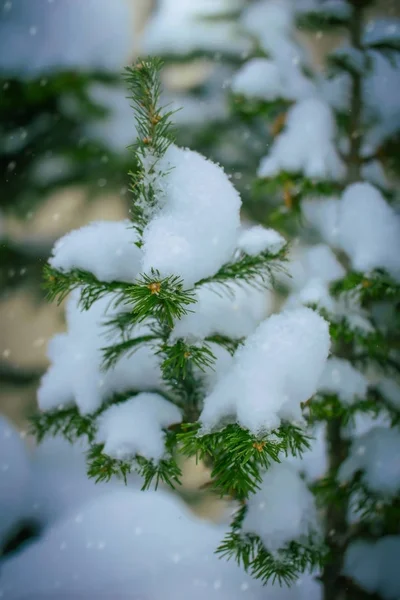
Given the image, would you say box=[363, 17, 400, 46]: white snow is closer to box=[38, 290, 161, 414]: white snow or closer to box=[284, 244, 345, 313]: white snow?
box=[284, 244, 345, 313]: white snow

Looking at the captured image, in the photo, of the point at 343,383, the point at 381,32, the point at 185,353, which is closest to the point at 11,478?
the point at 343,383

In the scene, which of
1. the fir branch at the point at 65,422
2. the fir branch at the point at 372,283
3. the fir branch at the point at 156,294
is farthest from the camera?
the fir branch at the point at 372,283

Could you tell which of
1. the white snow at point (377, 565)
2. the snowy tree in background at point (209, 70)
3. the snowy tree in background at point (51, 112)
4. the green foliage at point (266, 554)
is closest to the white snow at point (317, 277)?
the green foliage at point (266, 554)

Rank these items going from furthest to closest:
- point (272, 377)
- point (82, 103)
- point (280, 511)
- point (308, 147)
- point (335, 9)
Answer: point (82, 103), point (335, 9), point (308, 147), point (280, 511), point (272, 377)

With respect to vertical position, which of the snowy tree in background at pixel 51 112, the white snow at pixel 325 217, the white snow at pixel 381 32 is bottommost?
the white snow at pixel 325 217

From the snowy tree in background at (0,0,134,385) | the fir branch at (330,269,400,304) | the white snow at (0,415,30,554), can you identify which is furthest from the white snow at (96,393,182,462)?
the snowy tree in background at (0,0,134,385)

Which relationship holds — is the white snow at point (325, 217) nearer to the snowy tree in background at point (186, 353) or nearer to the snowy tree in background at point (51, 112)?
the snowy tree in background at point (186, 353)

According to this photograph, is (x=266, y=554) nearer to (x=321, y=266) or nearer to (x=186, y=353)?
(x=186, y=353)
